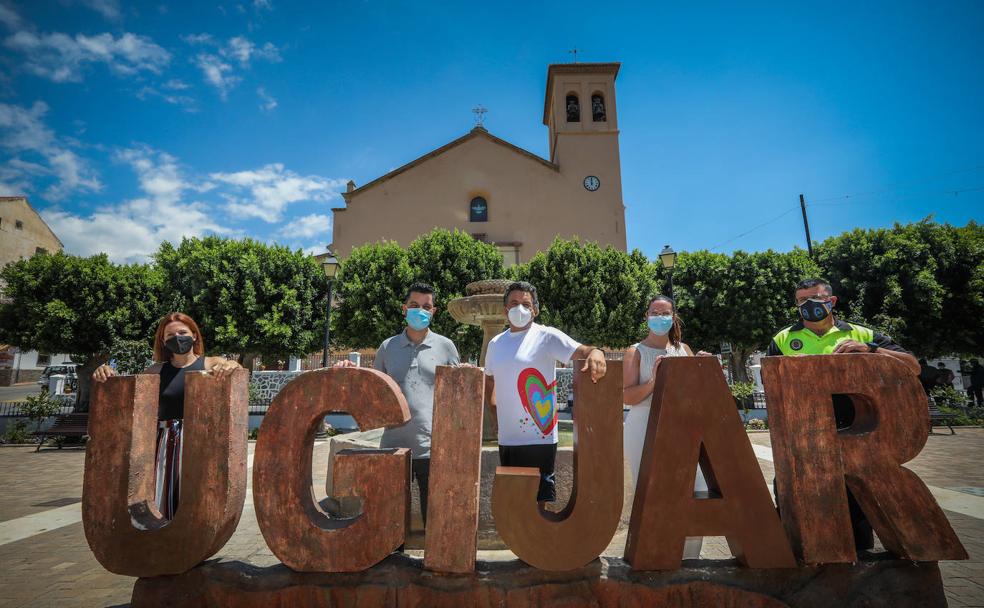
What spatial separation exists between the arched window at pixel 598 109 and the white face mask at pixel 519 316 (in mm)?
30416

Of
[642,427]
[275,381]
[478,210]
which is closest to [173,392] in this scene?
[642,427]

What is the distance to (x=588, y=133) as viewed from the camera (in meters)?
29.8

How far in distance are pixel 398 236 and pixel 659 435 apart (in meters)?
28.1

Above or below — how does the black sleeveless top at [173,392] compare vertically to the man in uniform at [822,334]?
below

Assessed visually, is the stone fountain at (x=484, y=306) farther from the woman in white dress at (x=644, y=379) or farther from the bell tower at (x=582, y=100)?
the bell tower at (x=582, y=100)

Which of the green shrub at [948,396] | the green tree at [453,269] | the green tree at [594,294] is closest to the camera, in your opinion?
the green shrub at [948,396]

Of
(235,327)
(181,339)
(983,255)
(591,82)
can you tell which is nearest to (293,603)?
(181,339)

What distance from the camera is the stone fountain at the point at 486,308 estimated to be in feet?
22.5

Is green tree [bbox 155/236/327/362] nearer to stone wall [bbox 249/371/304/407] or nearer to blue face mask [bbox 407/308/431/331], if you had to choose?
stone wall [bbox 249/371/304/407]

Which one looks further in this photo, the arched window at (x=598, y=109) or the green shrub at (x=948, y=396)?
the arched window at (x=598, y=109)

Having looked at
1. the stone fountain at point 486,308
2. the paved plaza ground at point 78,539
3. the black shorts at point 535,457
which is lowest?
the paved plaza ground at point 78,539

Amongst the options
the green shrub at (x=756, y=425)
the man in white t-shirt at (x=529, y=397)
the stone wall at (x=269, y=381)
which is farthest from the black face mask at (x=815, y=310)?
the stone wall at (x=269, y=381)

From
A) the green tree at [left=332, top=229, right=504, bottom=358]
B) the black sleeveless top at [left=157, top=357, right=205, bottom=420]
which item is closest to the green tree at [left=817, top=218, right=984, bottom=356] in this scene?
the green tree at [left=332, top=229, right=504, bottom=358]

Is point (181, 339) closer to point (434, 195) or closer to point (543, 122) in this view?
point (434, 195)
